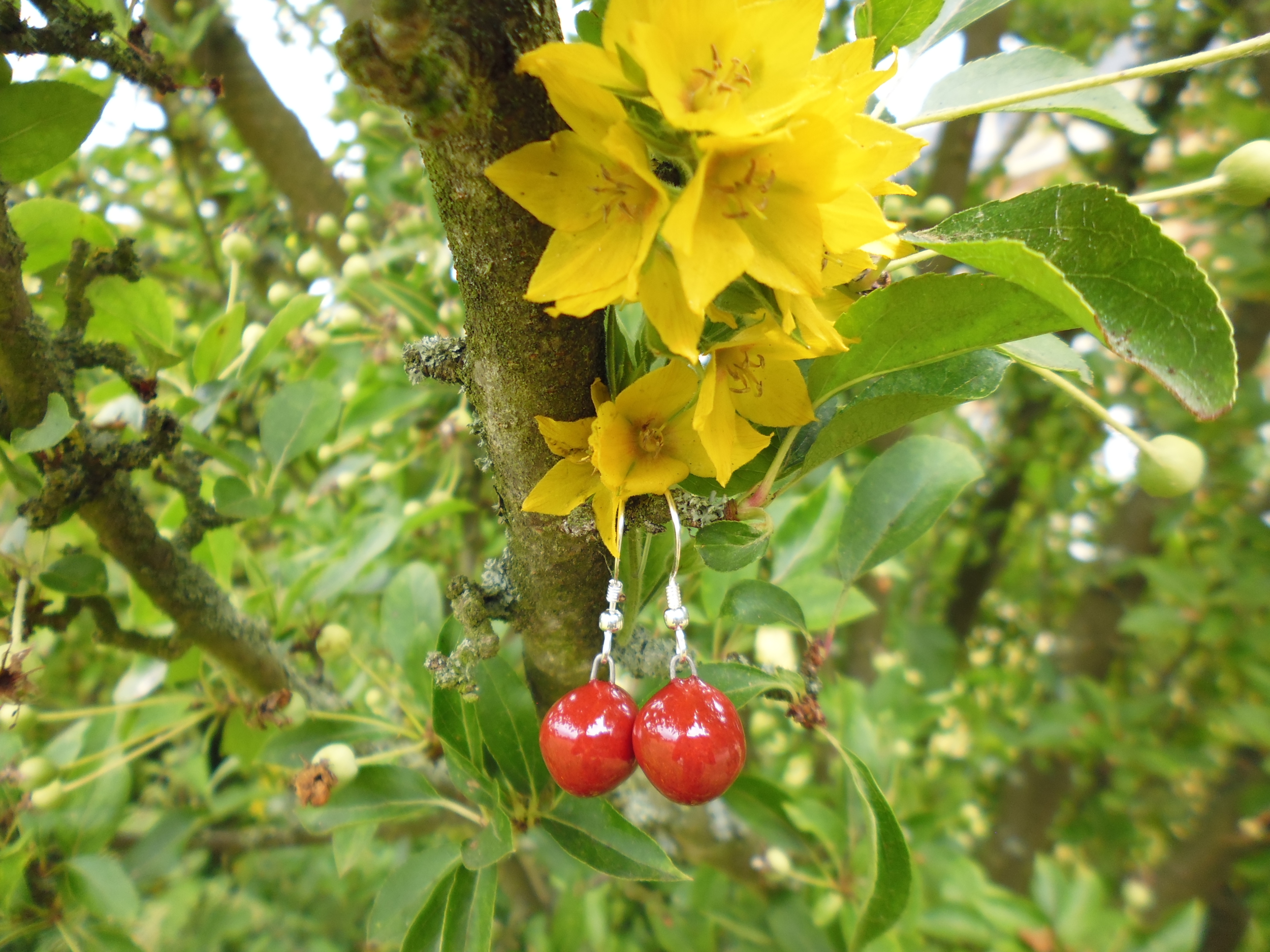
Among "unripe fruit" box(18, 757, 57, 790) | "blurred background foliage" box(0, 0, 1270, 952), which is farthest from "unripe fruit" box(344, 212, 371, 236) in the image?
"unripe fruit" box(18, 757, 57, 790)

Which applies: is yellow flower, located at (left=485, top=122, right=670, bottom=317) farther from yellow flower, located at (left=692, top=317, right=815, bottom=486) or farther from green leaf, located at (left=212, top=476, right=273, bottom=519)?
green leaf, located at (left=212, top=476, right=273, bottom=519)

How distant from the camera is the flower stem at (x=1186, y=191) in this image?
1.98 ft

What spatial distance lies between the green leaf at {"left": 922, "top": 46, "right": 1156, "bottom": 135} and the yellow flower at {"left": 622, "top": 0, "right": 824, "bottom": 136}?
0.75ft

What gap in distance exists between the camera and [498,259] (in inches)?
22.4

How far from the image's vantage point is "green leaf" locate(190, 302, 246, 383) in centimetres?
109

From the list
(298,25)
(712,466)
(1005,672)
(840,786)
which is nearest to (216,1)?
(298,25)

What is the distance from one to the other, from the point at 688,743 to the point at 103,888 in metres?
1.13

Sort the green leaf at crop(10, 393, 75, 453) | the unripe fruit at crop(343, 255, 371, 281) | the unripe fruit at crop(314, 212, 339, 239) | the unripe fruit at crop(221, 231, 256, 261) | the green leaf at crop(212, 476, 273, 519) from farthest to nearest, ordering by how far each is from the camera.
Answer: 1. the unripe fruit at crop(314, 212, 339, 239)
2. the unripe fruit at crop(343, 255, 371, 281)
3. the unripe fruit at crop(221, 231, 256, 261)
4. the green leaf at crop(212, 476, 273, 519)
5. the green leaf at crop(10, 393, 75, 453)

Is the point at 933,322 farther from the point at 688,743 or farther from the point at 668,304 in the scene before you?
the point at 688,743

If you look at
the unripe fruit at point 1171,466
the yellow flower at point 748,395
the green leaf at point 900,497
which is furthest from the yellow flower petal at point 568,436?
the unripe fruit at point 1171,466

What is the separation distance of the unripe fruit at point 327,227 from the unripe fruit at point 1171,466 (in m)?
1.93

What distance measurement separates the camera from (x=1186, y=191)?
2.05 ft

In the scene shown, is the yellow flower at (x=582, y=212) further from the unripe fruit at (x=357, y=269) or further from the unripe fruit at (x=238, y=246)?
the unripe fruit at (x=357, y=269)

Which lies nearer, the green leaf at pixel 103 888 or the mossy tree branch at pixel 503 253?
the mossy tree branch at pixel 503 253
